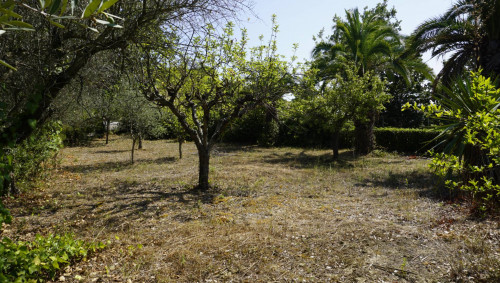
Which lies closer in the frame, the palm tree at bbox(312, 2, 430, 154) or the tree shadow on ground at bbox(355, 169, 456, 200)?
the tree shadow on ground at bbox(355, 169, 456, 200)

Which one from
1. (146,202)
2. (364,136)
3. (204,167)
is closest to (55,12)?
(146,202)

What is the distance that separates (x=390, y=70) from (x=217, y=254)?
16.7m

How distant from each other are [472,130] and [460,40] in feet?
31.4

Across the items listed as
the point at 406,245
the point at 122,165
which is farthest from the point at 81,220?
the point at 122,165

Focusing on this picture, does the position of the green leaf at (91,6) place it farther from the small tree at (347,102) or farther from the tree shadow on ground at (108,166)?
the small tree at (347,102)

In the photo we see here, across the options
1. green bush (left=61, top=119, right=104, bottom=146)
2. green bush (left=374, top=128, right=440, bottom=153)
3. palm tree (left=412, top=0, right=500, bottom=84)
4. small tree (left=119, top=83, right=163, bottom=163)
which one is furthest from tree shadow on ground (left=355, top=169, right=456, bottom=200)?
green bush (left=61, top=119, right=104, bottom=146)

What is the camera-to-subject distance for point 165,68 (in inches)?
249

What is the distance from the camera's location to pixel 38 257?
2670 millimetres

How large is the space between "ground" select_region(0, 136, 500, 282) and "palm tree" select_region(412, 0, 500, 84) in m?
4.13

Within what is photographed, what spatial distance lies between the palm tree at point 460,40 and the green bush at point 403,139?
491 centimetres

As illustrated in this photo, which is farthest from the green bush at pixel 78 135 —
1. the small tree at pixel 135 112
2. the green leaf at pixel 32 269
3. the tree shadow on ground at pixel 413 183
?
the green leaf at pixel 32 269

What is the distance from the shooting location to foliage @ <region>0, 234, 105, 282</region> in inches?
92.0

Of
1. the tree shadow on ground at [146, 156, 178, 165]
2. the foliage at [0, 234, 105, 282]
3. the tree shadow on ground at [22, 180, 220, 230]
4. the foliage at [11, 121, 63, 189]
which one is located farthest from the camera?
the tree shadow on ground at [146, 156, 178, 165]

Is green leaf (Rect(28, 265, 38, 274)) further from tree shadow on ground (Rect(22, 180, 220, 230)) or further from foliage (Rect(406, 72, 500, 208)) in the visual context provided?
foliage (Rect(406, 72, 500, 208))
